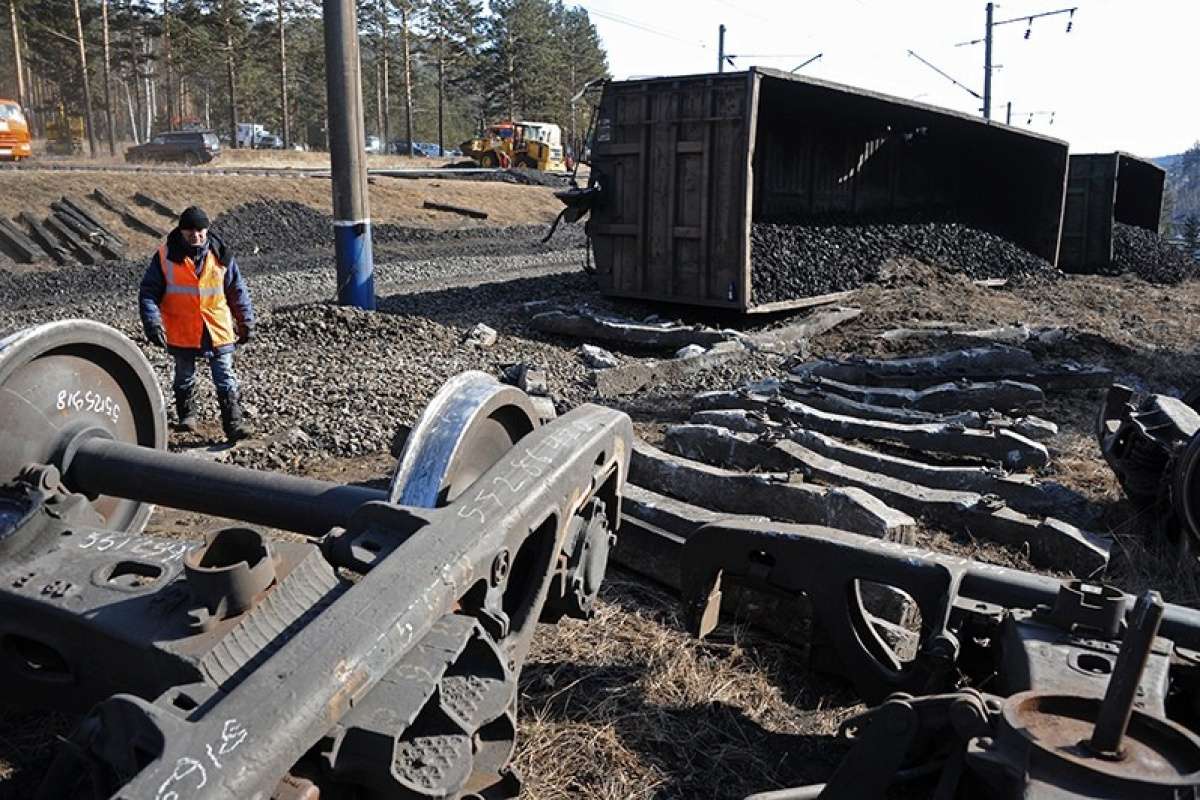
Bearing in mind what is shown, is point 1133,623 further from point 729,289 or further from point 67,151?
point 67,151

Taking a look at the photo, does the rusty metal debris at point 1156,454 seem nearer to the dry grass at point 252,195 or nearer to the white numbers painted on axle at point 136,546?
the white numbers painted on axle at point 136,546

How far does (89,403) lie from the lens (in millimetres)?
3162

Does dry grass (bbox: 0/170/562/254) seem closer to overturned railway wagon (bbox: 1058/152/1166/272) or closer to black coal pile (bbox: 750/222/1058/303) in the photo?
black coal pile (bbox: 750/222/1058/303)

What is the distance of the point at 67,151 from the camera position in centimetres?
4825

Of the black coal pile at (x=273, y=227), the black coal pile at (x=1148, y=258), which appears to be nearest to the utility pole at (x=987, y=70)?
the black coal pile at (x=1148, y=258)

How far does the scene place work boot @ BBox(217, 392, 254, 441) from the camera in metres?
6.01

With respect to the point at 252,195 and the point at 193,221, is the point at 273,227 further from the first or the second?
the point at 193,221

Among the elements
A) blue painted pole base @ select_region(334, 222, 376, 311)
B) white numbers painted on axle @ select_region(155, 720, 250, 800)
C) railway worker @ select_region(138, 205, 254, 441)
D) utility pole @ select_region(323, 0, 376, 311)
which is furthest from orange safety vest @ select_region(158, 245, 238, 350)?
white numbers painted on axle @ select_region(155, 720, 250, 800)

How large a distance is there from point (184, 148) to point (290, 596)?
4198 cm

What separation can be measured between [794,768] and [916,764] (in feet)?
2.32

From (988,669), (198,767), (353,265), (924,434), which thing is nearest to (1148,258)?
(353,265)

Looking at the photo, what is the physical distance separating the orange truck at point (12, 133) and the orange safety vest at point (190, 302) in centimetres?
2898

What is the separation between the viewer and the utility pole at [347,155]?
957 cm

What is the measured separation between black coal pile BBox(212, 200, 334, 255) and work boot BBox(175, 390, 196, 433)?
13.2 meters
